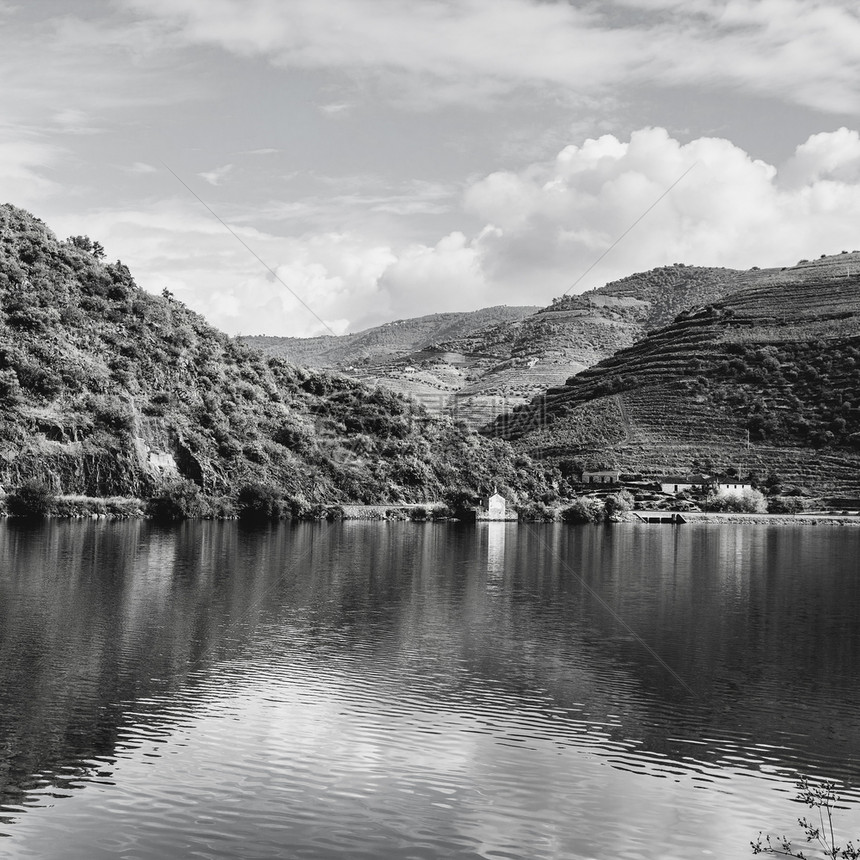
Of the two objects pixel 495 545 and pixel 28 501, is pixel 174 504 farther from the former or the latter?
pixel 495 545

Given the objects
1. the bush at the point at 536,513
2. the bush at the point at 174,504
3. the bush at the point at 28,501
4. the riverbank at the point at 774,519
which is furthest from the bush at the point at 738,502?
the bush at the point at 28,501

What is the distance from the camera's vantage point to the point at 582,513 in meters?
82.5

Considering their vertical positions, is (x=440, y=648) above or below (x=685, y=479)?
below

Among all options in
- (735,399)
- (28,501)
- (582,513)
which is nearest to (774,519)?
(582,513)

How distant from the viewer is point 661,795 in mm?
13227

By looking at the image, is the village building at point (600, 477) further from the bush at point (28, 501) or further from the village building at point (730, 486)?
the bush at point (28, 501)

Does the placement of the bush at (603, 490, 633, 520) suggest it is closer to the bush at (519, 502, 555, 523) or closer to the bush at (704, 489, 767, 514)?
the bush at (519, 502, 555, 523)

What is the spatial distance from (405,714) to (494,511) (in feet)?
212

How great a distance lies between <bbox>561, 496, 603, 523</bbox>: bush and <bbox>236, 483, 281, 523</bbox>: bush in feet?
82.0

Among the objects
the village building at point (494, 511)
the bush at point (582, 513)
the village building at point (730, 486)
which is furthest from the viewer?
the village building at point (730, 486)

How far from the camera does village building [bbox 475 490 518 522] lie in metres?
79.8

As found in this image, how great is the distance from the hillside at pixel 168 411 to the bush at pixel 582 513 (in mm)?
6094

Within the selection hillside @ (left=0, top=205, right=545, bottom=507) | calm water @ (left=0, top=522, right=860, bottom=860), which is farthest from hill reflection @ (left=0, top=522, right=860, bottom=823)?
hillside @ (left=0, top=205, right=545, bottom=507)

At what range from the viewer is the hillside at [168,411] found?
64.1m
